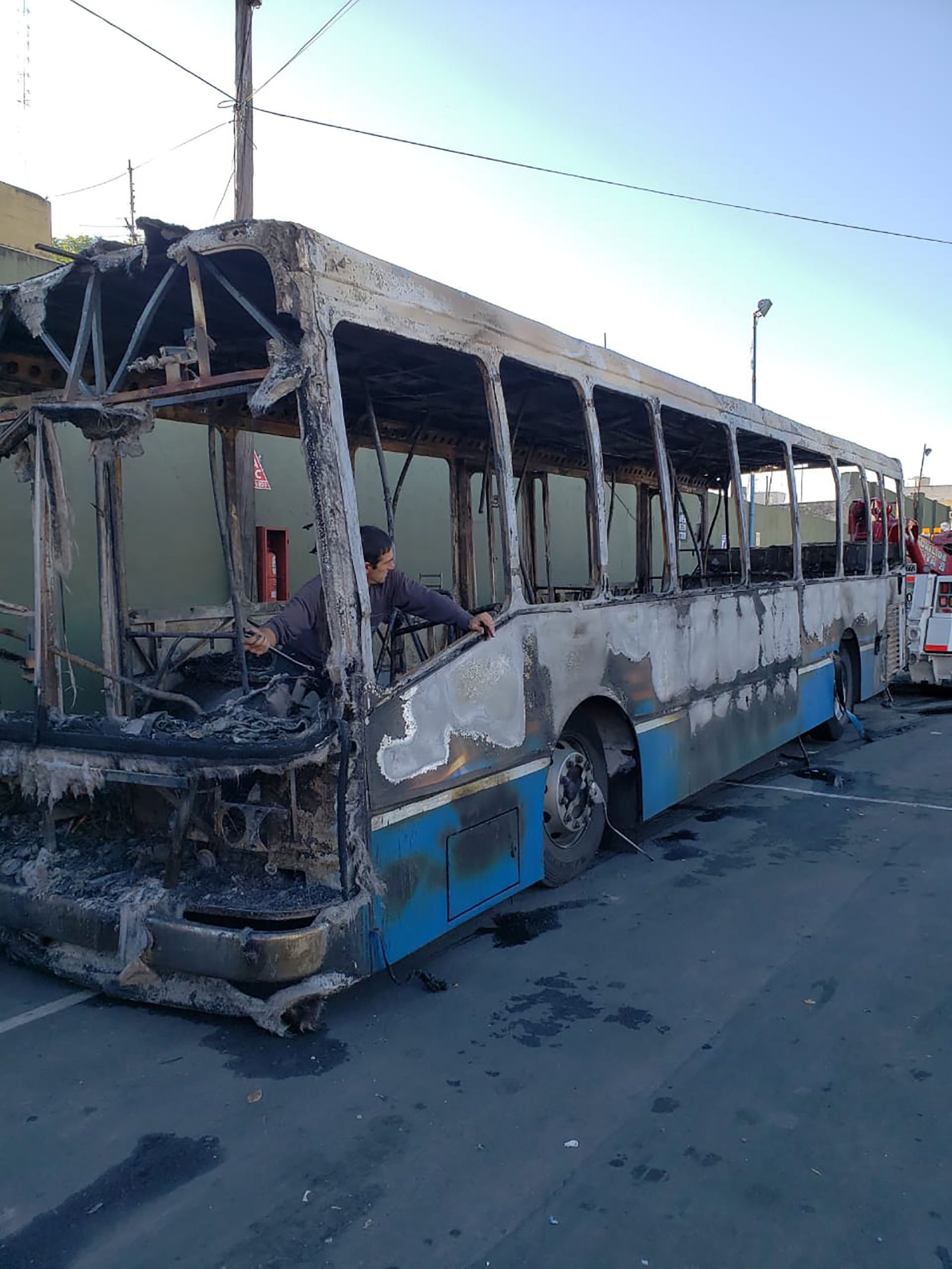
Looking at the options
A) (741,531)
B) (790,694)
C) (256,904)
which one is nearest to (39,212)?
(741,531)

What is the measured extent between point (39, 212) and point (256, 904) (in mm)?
11238

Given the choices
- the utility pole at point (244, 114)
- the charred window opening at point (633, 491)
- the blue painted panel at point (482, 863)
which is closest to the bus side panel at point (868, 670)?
the charred window opening at point (633, 491)

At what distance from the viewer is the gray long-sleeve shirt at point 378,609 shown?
14.6ft

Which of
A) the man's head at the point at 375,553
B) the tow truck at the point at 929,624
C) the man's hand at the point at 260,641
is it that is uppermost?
the man's head at the point at 375,553

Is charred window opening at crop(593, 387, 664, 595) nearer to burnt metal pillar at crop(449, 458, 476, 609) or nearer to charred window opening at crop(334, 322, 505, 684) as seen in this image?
charred window opening at crop(334, 322, 505, 684)

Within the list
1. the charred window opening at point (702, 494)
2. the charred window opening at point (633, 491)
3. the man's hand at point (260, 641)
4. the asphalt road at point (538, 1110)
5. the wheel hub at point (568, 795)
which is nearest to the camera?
the asphalt road at point (538, 1110)

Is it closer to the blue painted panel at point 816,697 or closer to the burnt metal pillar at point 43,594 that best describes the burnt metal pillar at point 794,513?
the blue painted panel at point 816,697

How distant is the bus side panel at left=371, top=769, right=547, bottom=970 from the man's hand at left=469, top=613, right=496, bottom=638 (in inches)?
28.7

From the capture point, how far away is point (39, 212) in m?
11.8

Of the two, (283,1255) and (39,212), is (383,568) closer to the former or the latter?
(283,1255)

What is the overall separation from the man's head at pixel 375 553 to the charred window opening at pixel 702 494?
2.51 m

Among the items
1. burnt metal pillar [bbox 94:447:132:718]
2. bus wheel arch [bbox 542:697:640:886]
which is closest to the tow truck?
bus wheel arch [bbox 542:697:640:886]

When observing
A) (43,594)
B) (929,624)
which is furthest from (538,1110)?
(929,624)

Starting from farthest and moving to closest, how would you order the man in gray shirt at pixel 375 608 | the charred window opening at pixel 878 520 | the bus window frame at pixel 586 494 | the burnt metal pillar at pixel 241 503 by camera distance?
the charred window opening at pixel 878 520 < the burnt metal pillar at pixel 241 503 < the bus window frame at pixel 586 494 < the man in gray shirt at pixel 375 608
